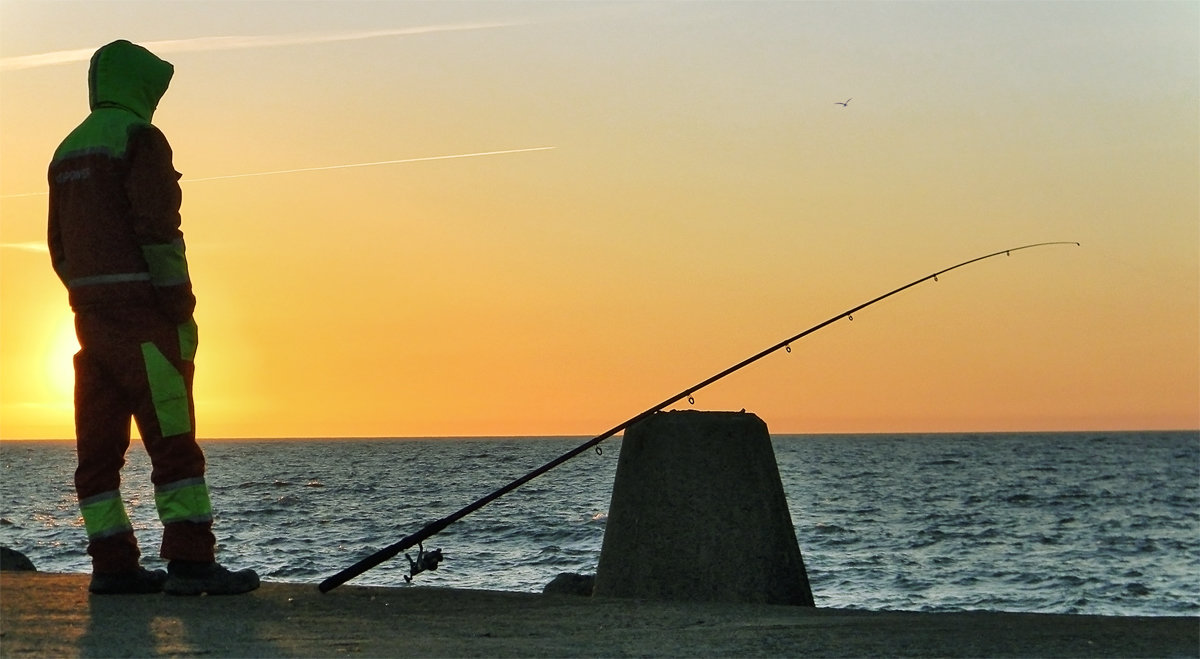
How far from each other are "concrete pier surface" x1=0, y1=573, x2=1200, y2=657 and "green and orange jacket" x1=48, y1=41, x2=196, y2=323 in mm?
1134

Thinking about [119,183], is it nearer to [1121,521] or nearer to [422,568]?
[422,568]

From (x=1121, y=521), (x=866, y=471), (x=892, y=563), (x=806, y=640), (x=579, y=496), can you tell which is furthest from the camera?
(x=866, y=471)

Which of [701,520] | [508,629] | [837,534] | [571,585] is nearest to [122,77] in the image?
[508,629]

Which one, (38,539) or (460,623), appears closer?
(460,623)

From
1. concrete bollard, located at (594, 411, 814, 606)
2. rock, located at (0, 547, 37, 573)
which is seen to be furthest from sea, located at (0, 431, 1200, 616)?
rock, located at (0, 547, 37, 573)

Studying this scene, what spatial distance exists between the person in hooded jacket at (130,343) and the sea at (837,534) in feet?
3.22

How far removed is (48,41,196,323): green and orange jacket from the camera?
505 cm

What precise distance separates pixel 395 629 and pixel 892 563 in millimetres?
18742

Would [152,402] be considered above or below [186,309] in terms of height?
below

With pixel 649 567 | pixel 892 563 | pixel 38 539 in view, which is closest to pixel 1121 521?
pixel 892 563

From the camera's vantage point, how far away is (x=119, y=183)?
514cm

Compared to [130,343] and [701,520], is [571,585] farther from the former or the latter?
[130,343]

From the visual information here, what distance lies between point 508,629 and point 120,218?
217cm

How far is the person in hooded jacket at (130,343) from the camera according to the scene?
199 inches
